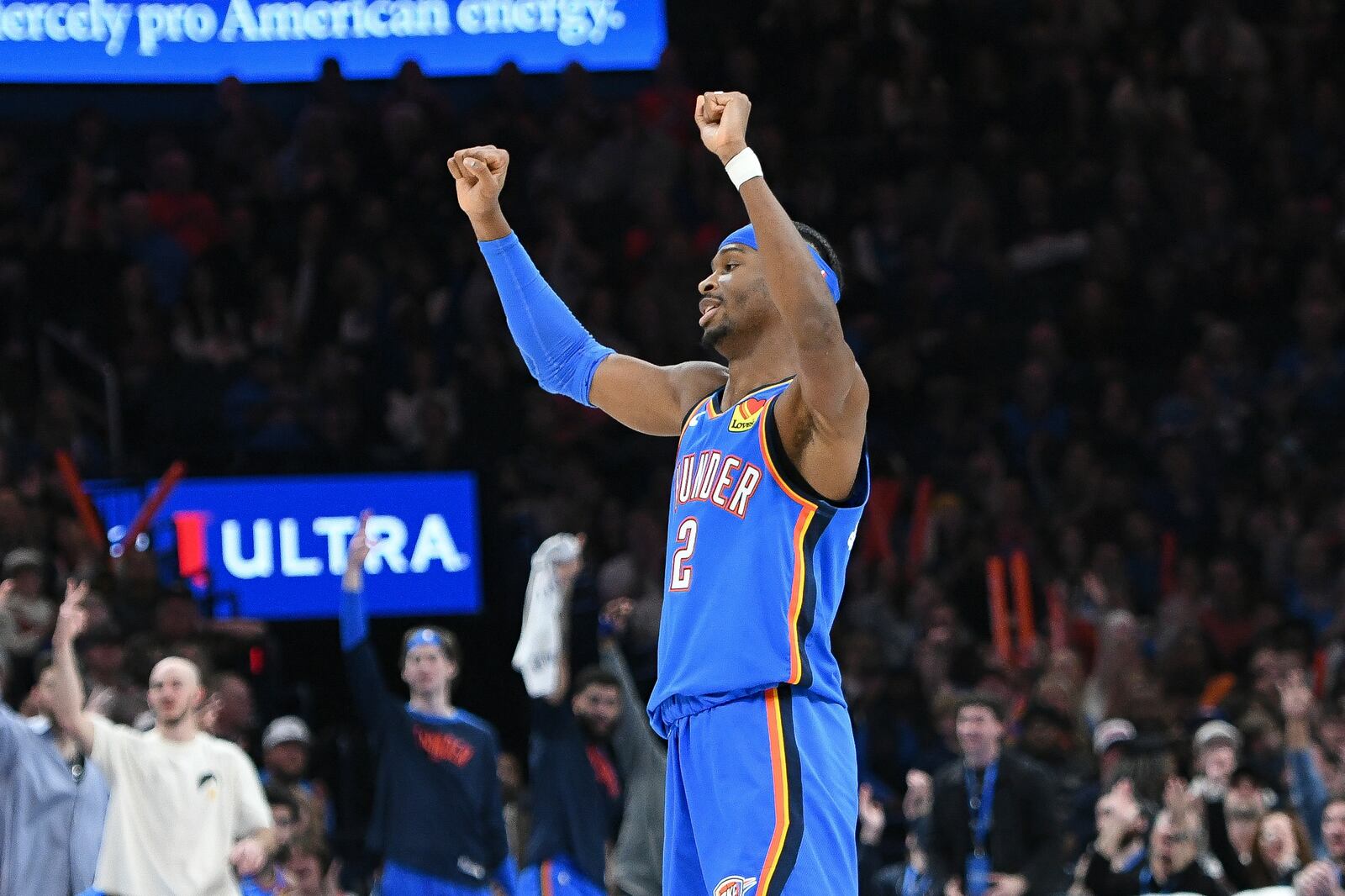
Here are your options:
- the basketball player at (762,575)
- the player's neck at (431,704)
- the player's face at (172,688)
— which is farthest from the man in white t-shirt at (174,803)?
the basketball player at (762,575)

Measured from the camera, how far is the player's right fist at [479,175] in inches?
191

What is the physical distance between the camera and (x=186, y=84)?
15.2m

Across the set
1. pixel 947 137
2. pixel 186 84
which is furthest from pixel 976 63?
pixel 186 84

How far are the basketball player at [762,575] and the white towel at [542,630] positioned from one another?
3875 mm

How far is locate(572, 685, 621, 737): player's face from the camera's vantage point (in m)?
9.27

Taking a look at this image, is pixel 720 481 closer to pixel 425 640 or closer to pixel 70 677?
pixel 70 677

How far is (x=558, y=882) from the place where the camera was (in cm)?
897

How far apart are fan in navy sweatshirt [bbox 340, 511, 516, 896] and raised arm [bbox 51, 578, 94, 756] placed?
1534mm

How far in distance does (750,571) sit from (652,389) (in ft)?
2.50

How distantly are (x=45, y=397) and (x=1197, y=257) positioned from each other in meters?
8.05

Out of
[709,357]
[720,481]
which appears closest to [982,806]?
[720,481]

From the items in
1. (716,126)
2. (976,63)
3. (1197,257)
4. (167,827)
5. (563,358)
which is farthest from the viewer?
(976,63)

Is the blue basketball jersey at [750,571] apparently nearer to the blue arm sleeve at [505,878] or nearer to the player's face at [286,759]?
the blue arm sleeve at [505,878]

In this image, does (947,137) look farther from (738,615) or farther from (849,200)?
(738,615)
